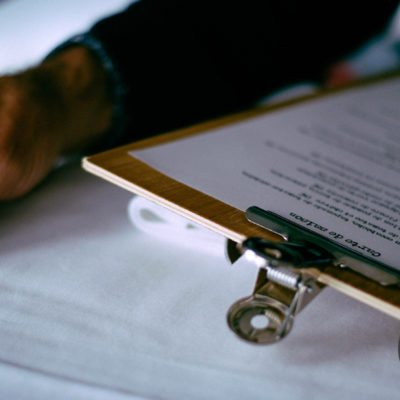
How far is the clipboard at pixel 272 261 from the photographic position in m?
0.21

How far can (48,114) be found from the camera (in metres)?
0.33

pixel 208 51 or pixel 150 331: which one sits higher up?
pixel 208 51

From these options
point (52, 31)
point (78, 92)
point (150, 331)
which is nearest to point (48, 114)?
point (78, 92)

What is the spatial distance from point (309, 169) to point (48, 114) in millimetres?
202

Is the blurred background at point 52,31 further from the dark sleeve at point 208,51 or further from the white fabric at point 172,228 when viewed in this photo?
the white fabric at point 172,228

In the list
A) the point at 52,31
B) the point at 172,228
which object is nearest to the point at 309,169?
the point at 172,228

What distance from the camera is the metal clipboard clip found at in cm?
21

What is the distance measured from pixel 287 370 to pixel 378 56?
2.12 feet

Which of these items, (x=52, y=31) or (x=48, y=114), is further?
(x=52, y=31)

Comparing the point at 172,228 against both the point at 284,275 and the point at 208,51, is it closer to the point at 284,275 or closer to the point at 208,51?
the point at 284,275

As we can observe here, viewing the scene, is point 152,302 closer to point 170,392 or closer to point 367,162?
point 170,392

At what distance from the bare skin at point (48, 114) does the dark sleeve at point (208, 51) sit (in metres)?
0.03

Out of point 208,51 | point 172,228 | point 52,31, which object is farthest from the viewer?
point 52,31

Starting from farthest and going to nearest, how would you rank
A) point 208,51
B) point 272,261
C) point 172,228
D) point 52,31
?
point 52,31
point 208,51
point 172,228
point 272,261
